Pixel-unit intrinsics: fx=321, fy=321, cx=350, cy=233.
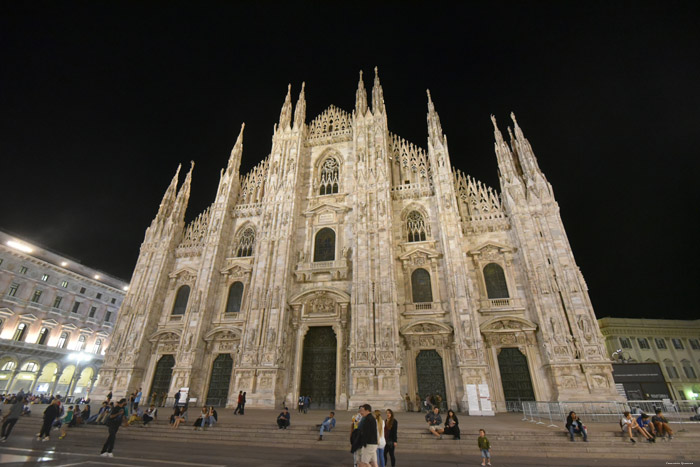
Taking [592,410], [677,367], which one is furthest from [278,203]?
[677,367]

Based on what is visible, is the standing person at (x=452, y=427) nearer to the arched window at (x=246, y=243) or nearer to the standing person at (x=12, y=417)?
the standing person at (x=12, y=417)

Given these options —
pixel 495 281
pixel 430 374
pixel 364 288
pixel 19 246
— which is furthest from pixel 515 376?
pixel 19 246

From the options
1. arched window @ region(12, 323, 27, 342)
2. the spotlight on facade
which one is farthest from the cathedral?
arched window @ region(12, 323, 27, 342)

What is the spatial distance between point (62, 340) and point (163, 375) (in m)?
23.4

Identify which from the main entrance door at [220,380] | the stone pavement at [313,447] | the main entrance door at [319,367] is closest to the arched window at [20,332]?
the main entrance door at [220,380]

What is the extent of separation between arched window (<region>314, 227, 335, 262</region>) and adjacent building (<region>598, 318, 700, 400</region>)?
37806 mm

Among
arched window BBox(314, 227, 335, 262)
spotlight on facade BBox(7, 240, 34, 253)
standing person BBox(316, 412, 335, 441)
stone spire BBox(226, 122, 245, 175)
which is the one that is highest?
stone spire BBox(226, 122, 245, 175)

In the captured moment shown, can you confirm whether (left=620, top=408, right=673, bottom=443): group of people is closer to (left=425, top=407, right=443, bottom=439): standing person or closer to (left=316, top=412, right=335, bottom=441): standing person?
(left=425, top=407, right=443, bottom=439): standing person

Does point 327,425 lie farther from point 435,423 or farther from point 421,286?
point 421,286

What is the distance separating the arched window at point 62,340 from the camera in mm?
34259

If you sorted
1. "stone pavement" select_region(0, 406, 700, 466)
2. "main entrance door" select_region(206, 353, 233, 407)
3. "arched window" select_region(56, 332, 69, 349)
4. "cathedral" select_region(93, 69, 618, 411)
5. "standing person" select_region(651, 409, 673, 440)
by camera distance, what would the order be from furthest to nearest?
"arched window" select_region(56, 332, 69, 349)
"main entrance door" select_region(206, 353, 233, 407)
"cathedral" select_region(93, 69, 618, 411)
"standing person" select_region(651, 409, 673, 440)
"stone pavement" select_region(0, 406, 700, 466)

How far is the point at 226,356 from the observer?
20828 mm

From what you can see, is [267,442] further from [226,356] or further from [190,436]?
[226,356]

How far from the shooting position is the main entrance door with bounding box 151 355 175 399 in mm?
20625
